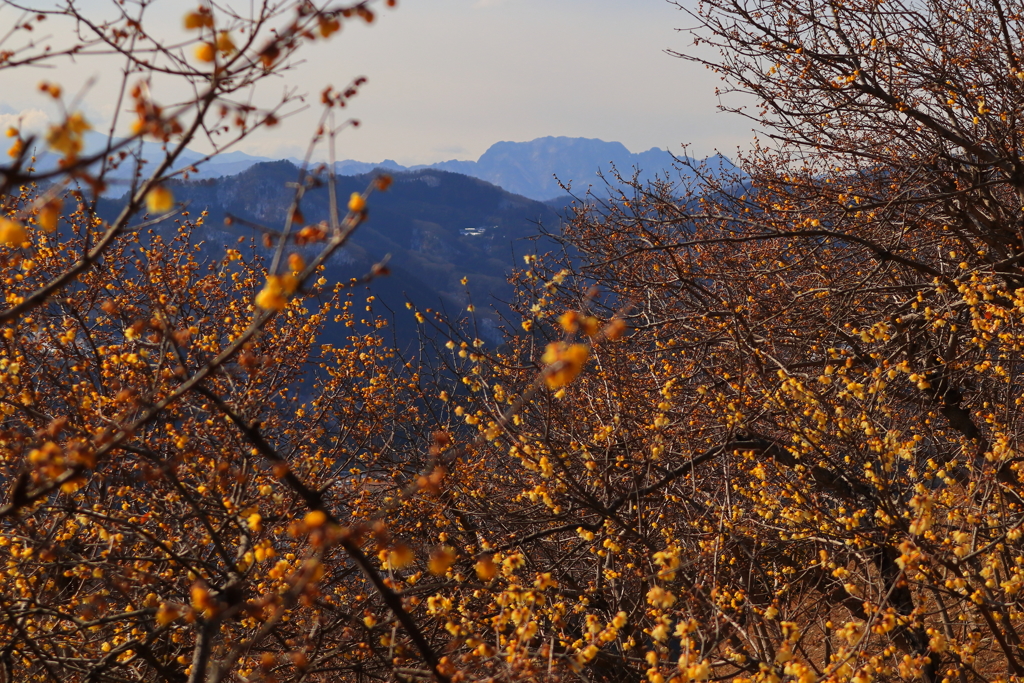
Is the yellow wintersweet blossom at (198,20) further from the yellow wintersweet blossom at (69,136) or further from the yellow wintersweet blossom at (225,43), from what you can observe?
the yellow wintersweet blossom at (69,136)

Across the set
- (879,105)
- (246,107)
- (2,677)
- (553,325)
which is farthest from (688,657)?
(879,105)

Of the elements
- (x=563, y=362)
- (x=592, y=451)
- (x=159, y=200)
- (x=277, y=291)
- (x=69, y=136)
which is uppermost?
(x=69, y=136)

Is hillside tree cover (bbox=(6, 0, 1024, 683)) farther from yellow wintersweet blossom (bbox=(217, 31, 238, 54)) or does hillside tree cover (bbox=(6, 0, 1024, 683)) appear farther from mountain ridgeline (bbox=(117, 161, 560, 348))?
mountain ridgeline (bbox=(117, 161, 560, 348))

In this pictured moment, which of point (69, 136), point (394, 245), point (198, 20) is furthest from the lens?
point (394, 245)

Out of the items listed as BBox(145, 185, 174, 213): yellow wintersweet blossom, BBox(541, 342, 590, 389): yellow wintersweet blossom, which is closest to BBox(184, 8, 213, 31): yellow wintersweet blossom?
BBox(145, 185, 174, 213): yellow wintersweet blossom

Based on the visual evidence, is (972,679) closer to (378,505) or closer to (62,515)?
(378,505)

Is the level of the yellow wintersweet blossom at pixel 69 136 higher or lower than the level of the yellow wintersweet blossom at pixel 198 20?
lower

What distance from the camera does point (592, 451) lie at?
714 centimetres

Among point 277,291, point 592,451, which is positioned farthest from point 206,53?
point 592,451

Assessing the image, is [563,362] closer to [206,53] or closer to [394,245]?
[206,53]

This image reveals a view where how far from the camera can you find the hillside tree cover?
3.56 metres

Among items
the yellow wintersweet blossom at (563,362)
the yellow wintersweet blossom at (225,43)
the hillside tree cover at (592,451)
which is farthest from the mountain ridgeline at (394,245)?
the yellow wintersweet blossom at (563,362)

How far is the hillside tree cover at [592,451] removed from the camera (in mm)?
3562

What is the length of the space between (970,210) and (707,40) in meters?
3.80
